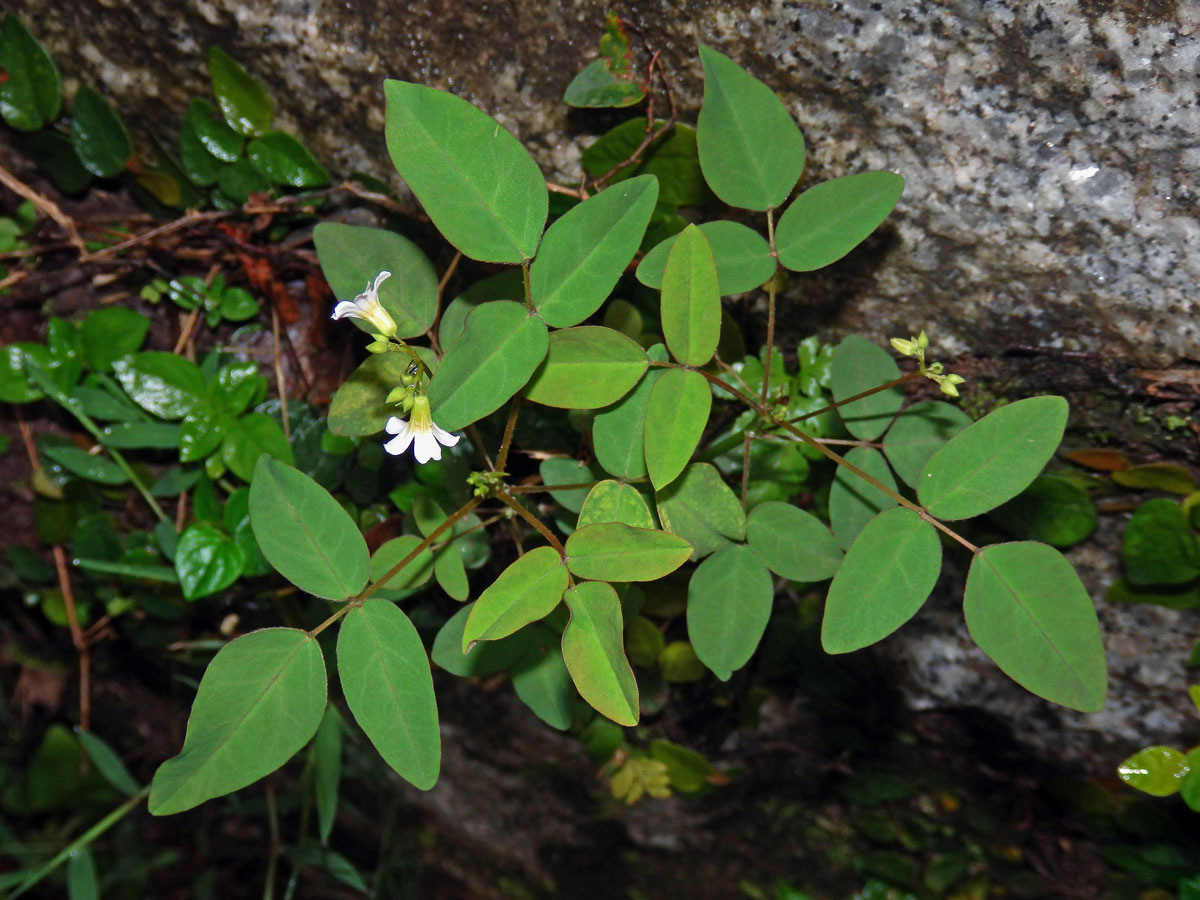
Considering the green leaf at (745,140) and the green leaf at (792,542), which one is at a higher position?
the green leaf at (745,140)

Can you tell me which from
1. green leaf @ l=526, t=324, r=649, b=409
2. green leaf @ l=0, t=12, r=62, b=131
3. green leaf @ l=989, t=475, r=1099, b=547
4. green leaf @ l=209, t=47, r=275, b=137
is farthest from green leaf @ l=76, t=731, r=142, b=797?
green leaf @ l=989, t=475, r=1099, b=547

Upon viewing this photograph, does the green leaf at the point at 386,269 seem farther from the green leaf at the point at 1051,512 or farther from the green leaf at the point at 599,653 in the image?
the green leaf at the point at 1051,512

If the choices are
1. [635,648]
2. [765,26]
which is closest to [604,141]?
[765,26]

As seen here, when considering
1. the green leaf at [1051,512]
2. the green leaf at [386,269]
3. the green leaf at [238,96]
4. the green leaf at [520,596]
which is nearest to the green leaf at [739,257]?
the green leaf at [386,269]

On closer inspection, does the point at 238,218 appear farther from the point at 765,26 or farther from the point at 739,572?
the point at 739,572

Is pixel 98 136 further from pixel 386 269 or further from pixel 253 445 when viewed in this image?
pixel 386 269
